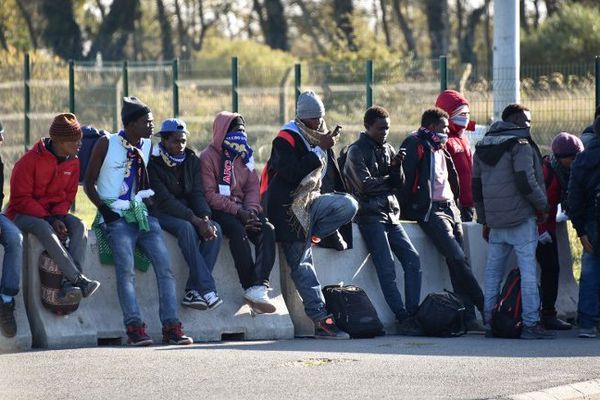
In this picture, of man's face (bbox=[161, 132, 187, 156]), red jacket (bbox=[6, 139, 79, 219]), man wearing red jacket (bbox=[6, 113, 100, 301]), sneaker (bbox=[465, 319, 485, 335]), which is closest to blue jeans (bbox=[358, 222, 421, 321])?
sneaker (bbox=[465, 319, 485, 335])

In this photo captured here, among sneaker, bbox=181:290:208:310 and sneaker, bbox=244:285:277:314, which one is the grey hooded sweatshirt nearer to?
sneaker, bbox=244:285:277:314

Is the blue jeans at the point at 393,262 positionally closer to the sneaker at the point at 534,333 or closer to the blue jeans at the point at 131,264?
the sneaker at the point at 534,333

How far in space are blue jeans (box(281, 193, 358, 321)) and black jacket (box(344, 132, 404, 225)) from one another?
44cm

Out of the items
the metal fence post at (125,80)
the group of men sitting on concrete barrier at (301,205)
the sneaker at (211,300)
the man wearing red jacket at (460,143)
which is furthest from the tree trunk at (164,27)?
the sneaker at (211,300)

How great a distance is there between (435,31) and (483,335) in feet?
154

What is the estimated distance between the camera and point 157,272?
1186 cm

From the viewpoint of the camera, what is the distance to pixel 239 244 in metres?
12.3

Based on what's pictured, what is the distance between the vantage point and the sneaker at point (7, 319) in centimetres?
1127

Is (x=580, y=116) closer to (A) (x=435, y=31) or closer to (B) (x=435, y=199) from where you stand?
(B) (x=435, y=199)

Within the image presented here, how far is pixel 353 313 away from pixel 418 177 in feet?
4.62

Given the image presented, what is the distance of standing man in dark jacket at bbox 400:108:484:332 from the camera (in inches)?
518

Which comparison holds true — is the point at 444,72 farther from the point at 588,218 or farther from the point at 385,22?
the point at 385,22

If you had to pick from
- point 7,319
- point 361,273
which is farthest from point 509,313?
point 7,319

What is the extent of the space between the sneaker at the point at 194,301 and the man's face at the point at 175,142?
3.59 feet
